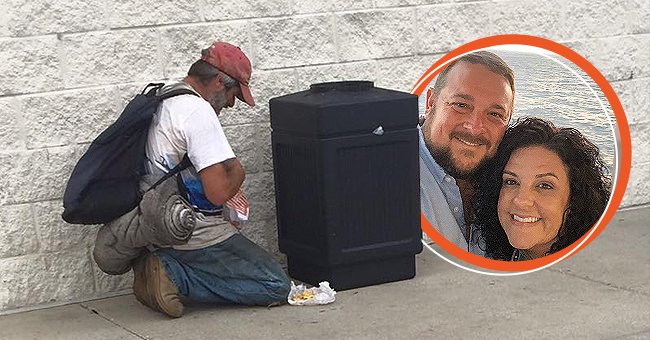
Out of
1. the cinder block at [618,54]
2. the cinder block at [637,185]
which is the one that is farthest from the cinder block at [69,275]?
the cinder block at [637,185]

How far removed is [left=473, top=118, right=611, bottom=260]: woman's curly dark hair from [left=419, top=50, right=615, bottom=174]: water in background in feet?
0.13

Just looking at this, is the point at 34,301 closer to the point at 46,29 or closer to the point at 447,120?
the point at 46,29

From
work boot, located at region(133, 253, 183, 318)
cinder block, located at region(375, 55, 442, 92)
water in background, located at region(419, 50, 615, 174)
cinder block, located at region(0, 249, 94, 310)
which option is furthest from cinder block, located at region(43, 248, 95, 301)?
water in background, located at region(419, 50, 615, 174)

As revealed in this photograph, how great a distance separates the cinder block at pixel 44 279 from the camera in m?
6.62

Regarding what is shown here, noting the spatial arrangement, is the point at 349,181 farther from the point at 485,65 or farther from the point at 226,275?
the point at 485,65

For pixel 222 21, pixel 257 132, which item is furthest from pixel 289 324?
pixel 222 21

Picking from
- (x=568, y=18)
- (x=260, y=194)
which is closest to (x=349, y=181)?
(x=260, y=194)

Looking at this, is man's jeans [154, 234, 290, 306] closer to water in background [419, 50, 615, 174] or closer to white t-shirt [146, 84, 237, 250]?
white t-shirt [146, 84, 237, 250]

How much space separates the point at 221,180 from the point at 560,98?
88.5 inches

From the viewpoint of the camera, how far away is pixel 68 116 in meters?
6.67

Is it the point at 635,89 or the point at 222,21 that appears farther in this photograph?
the point at 635,89

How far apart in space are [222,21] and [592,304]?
269 cm

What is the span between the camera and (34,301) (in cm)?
670

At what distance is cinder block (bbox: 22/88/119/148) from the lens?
660 centimetres
